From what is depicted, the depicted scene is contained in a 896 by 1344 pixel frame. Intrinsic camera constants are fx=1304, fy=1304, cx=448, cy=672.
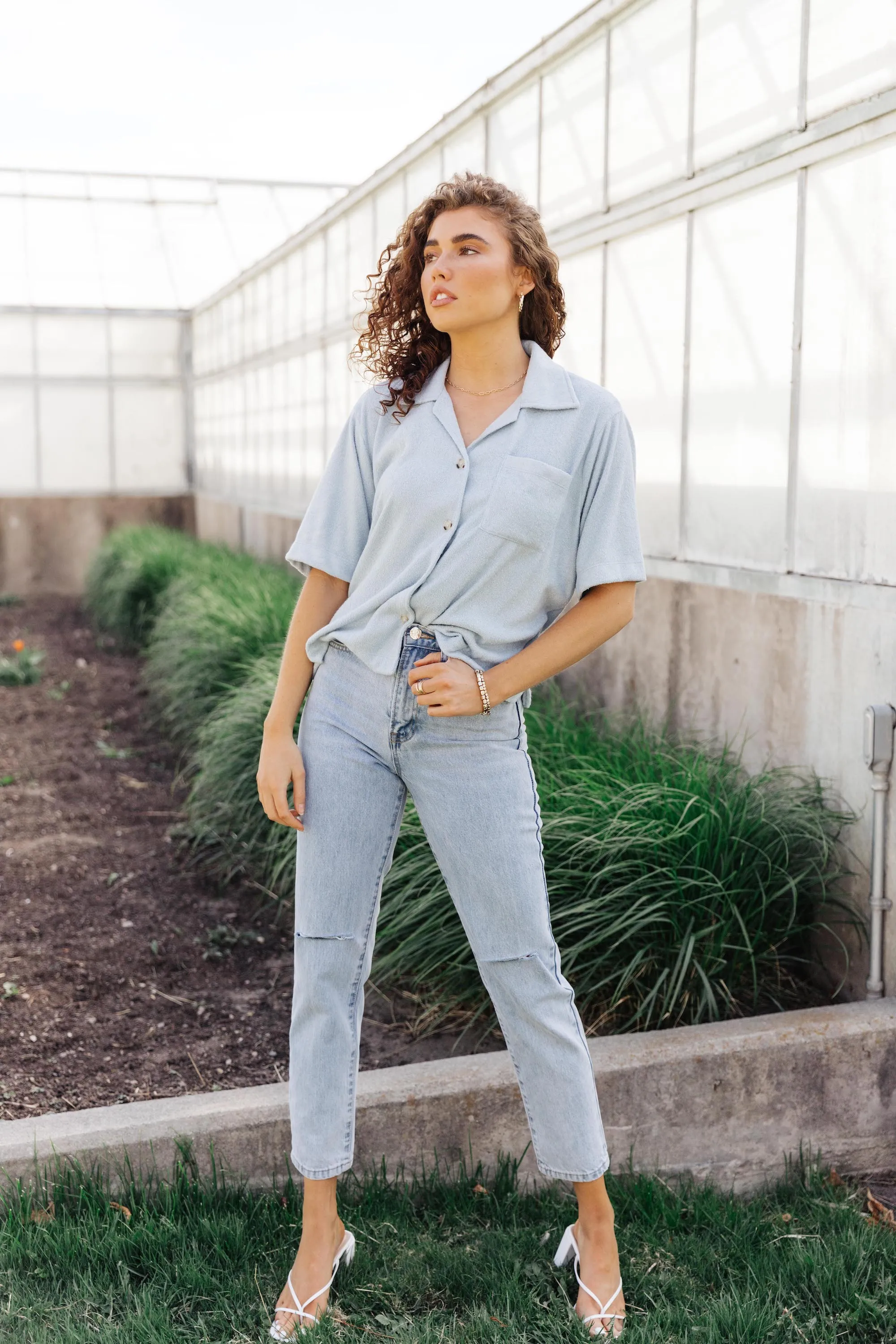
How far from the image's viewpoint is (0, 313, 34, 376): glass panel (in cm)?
1573

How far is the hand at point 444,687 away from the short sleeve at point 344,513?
28 cm

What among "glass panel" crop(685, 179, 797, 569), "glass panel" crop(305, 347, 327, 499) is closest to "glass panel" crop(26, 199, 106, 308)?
"glass panel" crop(305, 347, 327, 499)

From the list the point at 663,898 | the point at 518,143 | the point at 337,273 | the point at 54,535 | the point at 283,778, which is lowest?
the point at 663,898

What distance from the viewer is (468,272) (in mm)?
2119

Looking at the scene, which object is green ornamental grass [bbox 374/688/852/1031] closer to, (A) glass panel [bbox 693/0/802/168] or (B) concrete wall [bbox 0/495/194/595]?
(A) glass panel [bbox 693/0/802/168]

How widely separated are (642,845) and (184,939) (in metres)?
1.69

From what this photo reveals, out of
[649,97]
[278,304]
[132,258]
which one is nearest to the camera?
[649,97]

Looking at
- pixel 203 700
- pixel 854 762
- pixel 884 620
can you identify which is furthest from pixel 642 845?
pixel 203 700

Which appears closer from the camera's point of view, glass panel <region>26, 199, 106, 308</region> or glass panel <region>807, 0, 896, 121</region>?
glass panel <region>807, 0, 896, 121</region>

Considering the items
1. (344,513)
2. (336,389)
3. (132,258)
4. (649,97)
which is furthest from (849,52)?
(132,258)

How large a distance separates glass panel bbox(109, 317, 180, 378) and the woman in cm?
1493

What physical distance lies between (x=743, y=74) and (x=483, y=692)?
2799 millimetres

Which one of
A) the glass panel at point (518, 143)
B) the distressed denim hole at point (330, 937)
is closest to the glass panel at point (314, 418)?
the glass panel at point (518, 143)

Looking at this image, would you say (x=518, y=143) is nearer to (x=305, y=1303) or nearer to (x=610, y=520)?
(x=610, y=520)
